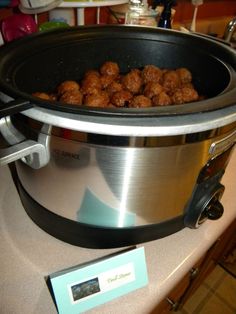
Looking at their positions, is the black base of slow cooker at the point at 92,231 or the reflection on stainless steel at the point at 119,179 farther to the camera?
the black base of slow cooker at the point at 92,231

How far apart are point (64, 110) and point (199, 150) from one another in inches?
10.0

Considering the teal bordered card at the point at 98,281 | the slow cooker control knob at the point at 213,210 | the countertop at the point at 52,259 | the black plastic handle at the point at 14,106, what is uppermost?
the black plastic handle at the point at 14,106

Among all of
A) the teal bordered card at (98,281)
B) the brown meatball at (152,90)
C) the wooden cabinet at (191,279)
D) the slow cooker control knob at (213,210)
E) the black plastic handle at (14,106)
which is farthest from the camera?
the wooden cabinet at (191,279)

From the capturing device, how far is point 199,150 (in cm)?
50

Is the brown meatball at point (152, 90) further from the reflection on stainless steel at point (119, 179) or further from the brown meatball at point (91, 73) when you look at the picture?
the reflection on stainless steel at point (119, 179)

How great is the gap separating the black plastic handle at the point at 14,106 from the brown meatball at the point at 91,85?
1.00ft

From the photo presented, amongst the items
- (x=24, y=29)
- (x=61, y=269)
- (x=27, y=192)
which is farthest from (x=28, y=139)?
(x=24, y=29)

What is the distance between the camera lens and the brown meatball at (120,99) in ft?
2.29

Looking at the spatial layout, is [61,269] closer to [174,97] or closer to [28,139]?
[28,139]

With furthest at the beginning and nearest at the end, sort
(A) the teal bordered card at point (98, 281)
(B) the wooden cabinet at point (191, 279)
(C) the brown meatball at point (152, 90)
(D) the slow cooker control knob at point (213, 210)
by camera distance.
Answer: (B) the wooden cabinet at point (191, 279) < (C) the brown meatball at point (152, 90) < (D) the slow cooker control knob at point (213, 210) < (A) the teal bordered card at point (98, 281)

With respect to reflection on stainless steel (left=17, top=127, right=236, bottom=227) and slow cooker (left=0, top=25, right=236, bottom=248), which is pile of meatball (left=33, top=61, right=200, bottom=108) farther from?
reflection on stainless steel (left=17, top=127, right=236, bottom=227)

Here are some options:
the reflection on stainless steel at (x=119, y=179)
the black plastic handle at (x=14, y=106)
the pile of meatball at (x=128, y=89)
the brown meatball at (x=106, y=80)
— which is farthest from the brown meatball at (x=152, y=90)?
the black plastic handle at (x=14, y=106)

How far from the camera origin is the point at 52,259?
1.99ft

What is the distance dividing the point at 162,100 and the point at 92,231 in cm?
37
